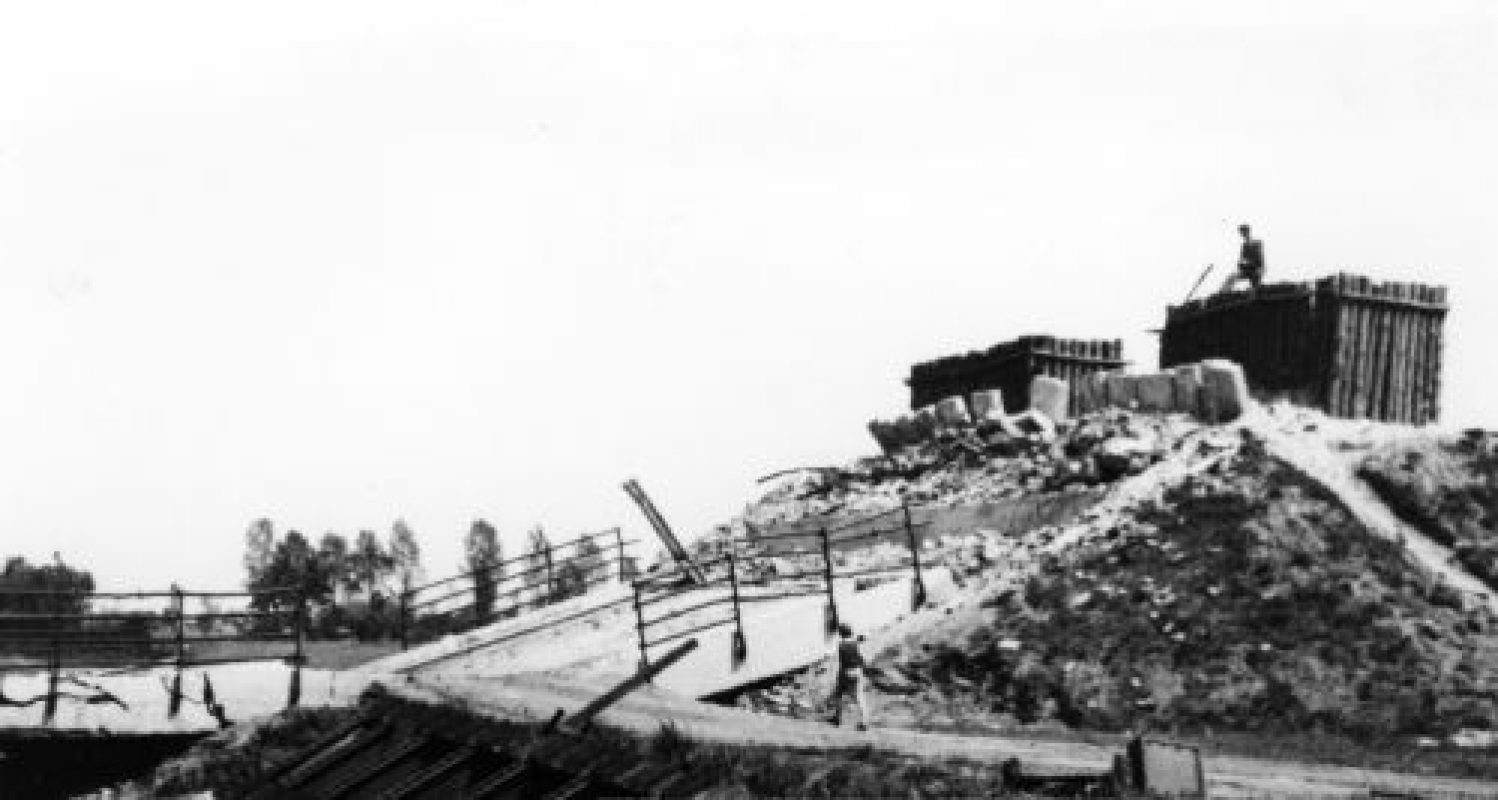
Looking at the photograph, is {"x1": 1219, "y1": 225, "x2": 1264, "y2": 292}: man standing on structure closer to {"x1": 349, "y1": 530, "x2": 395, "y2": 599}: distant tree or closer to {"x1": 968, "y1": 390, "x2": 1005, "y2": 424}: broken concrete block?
{"x1": 968, "y1": 390, "x2": 1005, "y2": 424}: broken concrete block

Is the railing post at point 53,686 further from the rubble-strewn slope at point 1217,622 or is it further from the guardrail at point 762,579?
the rubble-strewn slope at point 1217,622

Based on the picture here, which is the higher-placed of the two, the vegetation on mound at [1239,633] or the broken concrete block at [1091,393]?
the broken concrete block at [1091,393]

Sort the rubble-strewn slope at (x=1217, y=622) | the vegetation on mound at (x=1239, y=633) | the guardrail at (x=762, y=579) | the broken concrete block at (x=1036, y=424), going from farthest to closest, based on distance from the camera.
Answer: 1. the broken concrete block at (x=1036, y=424)
2. the guardrail at (x=762, y=579)
3. the rubble-strewn slope at (x=1217, y=622)
4. the vegetation on mound at (x=1239, y=633)

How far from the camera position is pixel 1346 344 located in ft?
81.8

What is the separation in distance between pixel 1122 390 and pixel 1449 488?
6028 millimetres

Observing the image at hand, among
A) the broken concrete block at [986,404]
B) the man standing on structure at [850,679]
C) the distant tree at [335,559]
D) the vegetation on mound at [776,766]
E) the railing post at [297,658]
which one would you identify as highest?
the broken concrete block at [986,404]

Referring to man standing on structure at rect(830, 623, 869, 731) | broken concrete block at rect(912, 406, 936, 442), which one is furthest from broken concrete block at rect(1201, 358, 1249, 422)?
man standing on structure at rect(830, 623, 869, 731)

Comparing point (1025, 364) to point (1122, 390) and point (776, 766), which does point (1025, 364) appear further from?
point (776, 766)

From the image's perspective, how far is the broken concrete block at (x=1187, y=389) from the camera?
990 inches

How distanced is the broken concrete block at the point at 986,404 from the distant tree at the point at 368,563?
62.1m

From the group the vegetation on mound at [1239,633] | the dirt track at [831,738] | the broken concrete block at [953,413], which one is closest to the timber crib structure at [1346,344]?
the vegetation on mound at [1239,633]

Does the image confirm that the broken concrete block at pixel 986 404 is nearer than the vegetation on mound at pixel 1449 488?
No

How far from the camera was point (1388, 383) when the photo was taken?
25531 mm

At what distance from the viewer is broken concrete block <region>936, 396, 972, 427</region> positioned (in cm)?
2942
